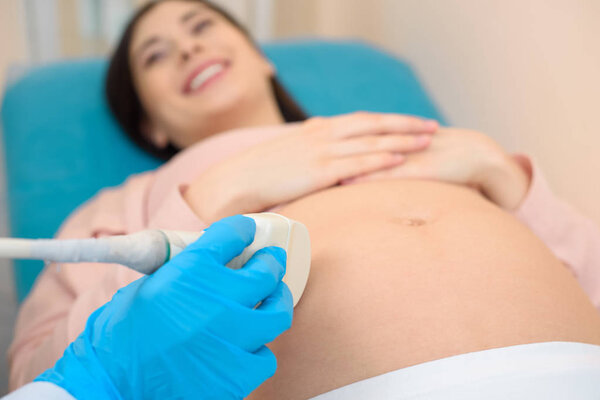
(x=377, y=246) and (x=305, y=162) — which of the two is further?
(x=305, y=162)

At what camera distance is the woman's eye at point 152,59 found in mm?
1350

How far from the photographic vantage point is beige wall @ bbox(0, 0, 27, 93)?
198 centimetres

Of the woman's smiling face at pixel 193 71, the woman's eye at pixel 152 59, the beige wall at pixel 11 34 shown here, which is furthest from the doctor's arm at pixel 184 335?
the beige wall at pixel 11 34

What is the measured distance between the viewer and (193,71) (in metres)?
1.27

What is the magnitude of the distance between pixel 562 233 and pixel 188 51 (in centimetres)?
87

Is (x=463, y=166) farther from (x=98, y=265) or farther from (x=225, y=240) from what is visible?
(x=98, y=265)

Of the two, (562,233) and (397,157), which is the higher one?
(397,157)

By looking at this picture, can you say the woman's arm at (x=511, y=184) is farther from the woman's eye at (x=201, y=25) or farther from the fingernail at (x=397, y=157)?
the woman's eye at (x=201, y=25)

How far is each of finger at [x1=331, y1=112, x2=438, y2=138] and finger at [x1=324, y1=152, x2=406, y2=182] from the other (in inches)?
1.8

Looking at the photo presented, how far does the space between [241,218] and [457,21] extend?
143cm

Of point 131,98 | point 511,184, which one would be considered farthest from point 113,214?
point 511,184

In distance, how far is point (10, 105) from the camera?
1.55 metres

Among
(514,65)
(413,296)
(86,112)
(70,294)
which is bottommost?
(70,294)

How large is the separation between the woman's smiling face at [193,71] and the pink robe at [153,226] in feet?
0.70
